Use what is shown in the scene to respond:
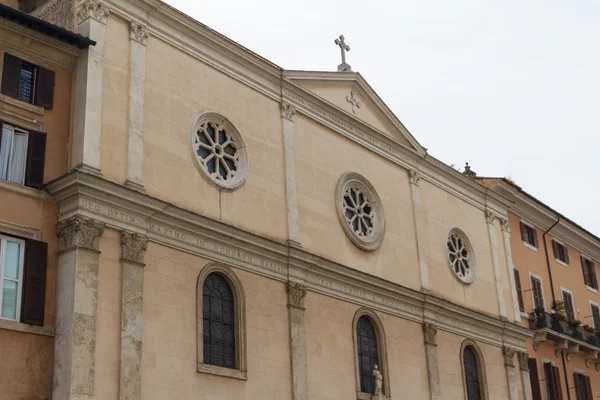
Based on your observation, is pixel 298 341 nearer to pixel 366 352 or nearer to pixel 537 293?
pixel 366 352

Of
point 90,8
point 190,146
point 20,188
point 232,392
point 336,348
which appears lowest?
point 232,392

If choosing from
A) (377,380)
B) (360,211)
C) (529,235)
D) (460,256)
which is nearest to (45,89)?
(360,211)

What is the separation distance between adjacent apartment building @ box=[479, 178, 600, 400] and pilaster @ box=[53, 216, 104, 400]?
68.3 ft

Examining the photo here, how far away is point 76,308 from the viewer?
61.8 ft

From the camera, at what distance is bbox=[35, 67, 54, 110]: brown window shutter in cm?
2047

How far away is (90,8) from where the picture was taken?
2177 cm

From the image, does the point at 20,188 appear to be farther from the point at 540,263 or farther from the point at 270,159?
the point at 540,263

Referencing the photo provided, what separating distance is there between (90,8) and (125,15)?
114cm

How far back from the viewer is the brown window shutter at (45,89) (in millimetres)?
20469

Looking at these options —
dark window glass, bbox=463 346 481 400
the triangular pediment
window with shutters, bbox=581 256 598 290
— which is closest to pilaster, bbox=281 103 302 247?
the triangular pediment

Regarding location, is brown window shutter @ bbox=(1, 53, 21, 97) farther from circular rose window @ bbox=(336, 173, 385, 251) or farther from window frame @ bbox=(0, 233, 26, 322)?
Answer: circular rose window @ bbox=(336, 173, 385, 251)

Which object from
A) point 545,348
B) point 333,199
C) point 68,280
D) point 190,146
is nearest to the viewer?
point 68,280

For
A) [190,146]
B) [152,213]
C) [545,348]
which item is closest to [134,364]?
[152,213]

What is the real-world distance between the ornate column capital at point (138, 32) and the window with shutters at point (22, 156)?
404cm
